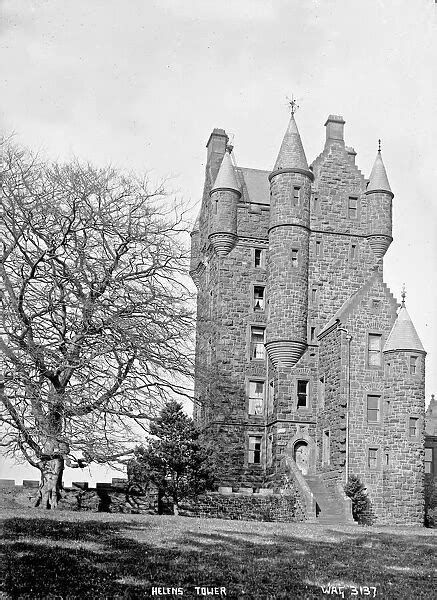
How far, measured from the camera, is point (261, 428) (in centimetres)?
4344

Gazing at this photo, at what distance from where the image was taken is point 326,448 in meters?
39.9

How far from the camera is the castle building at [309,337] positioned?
3809 centimetres

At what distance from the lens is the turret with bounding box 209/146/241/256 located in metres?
44.1

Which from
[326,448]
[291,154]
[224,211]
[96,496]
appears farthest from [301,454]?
[291,154]

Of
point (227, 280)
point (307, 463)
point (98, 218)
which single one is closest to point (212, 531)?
point (98, 218)

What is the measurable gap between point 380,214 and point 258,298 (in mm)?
7782

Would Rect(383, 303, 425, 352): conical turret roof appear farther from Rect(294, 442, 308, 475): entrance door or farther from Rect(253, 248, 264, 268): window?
Rect(253, 248, 264, 268): window

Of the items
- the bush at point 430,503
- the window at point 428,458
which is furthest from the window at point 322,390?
the window at point 428,458

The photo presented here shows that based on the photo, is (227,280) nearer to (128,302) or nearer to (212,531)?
(128,302)

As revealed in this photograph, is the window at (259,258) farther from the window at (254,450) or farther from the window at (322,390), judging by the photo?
the window at (254,450)

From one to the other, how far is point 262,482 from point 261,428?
8.99ft

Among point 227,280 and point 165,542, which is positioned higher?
point 227,280

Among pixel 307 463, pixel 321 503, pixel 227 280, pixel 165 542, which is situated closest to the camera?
pixel 165 542

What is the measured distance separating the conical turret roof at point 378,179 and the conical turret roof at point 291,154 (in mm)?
3982
